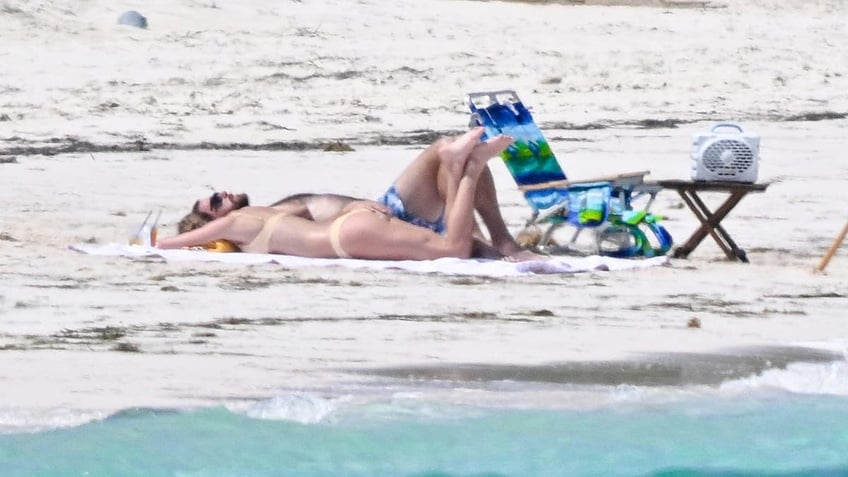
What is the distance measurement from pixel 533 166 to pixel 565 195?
0.86 ft

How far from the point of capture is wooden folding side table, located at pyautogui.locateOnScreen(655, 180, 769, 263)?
7.96 meters

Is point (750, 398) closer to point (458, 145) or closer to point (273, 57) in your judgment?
point (458, 145)

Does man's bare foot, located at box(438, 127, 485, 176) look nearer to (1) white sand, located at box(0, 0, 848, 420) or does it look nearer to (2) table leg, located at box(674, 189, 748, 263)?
(1) white sand, located at box(0, 0, 848, 420)

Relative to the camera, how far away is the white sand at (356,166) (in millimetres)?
6016

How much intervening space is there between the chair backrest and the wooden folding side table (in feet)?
1.13

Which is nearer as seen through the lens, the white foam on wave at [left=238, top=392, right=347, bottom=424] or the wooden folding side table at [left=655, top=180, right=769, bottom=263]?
the white foam on wave at [left=238, top=392, right=347, bottom=424]

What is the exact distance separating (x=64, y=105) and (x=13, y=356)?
6514 millimetres

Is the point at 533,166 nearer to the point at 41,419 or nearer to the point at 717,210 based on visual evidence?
the point at 717,210

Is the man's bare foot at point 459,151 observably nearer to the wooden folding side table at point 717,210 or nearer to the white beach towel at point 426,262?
the white beach towel at point 426,262

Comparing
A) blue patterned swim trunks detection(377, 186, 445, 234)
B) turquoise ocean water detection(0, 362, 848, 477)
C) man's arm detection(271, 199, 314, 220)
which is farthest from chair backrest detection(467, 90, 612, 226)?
turquoise ocean water detection(0, 362, 848, 477)

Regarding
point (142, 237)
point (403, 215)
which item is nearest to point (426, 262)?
point (403, 215)

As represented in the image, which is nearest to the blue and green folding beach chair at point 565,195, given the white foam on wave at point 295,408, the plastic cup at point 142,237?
the plastic cup at point 142,237

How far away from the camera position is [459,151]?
24.5ft

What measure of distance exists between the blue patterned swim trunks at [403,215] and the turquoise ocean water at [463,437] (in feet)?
7.71
